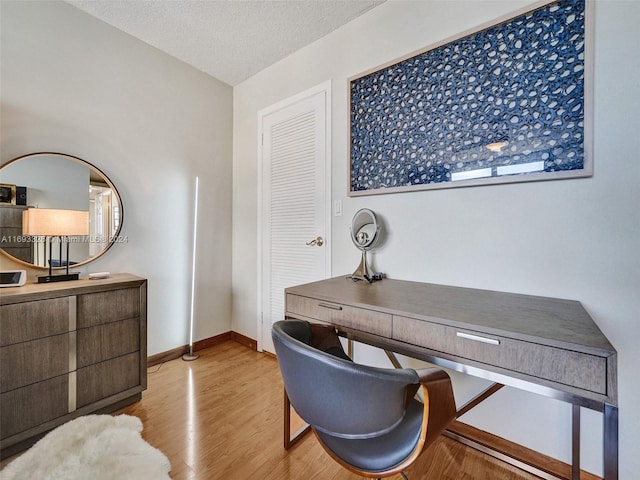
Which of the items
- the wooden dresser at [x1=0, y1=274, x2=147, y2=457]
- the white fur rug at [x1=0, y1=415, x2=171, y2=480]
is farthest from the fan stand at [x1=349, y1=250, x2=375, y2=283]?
the wooden dresser at [x1=0, y1=274, x2=147, y2=457]

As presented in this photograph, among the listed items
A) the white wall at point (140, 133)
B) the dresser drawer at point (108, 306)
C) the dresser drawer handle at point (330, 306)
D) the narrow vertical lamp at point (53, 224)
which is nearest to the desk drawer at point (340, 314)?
the dresser drawer handle at point (330, 306)

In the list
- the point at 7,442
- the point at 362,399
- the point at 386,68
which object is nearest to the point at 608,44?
the point at 386,68

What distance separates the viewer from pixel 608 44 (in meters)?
1.16

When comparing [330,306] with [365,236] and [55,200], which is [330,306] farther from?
[55,200]

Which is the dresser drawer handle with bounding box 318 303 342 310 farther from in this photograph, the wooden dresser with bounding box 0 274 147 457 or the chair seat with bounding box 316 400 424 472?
the wooden dresser with bounding box 0 274 147 457

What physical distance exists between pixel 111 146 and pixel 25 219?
2.58ft

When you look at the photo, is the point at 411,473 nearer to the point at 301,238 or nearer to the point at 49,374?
the point at 301,238

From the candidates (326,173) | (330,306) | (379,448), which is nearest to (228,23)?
(326,173)

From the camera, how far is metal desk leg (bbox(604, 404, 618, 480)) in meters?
0.70

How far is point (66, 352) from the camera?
155 cm

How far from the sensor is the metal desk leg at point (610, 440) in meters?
0.70

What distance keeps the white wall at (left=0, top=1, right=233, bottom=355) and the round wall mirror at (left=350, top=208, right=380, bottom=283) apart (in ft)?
5.55

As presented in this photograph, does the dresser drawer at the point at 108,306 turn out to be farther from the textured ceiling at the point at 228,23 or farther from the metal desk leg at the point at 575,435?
the metal desk leg at the point at 575,435

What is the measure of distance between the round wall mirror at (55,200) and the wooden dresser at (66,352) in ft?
1.11
